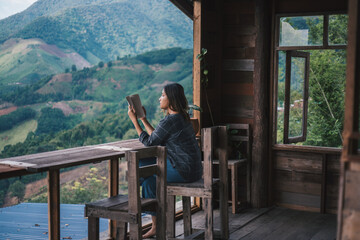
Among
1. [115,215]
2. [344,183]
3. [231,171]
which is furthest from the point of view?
[231,171]

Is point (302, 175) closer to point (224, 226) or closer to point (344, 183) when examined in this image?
point (224, 226)

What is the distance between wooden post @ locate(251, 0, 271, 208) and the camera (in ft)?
16.9

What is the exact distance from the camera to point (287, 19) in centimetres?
521

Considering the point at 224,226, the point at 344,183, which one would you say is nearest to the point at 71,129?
the point at 224,226

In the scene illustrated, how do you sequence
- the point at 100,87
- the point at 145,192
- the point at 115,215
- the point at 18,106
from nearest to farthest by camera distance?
the point at 115,215
the point at 145,192
the point at 18,106
the point at 100,87

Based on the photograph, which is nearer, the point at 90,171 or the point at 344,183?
the point at 344,183

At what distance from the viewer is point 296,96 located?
17.7 feet

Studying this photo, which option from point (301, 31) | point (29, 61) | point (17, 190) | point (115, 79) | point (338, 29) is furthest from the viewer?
point (115, 79)

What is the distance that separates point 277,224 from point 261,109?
1301mm

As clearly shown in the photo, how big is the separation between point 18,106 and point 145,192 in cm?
997

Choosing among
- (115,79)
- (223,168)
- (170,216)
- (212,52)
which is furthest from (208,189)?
(115,79)

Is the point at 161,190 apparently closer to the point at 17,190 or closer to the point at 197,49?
the point at 197,49

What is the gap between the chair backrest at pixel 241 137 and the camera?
530 cm

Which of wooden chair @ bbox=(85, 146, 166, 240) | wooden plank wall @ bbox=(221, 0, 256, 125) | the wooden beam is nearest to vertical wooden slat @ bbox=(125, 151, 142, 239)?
wooden chair @ bbox=(85, 146, 166, 240)
